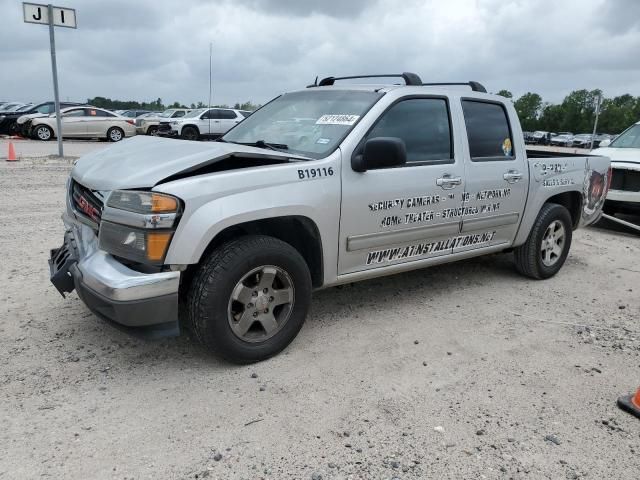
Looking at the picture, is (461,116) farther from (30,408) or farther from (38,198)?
(38,198)

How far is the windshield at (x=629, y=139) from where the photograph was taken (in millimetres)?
9072

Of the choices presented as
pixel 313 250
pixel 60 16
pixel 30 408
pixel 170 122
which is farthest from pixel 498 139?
pixel 170 122

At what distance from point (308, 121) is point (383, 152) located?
0.86m

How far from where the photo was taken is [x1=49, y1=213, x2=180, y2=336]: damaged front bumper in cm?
290

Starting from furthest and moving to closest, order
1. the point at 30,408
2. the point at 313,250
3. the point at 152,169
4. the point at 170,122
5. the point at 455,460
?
the point at 170,122, the point at 313,250, the point at 152,169, the point at 30,408, the point at 455,460

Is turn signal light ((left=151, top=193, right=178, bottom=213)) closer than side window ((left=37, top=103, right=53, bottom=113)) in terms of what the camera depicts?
Yes

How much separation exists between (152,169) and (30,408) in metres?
1.44

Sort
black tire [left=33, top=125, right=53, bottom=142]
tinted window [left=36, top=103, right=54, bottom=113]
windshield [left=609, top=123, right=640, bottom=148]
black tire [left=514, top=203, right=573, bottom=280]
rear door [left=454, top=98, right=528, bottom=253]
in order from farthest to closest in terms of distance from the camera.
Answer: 1. tinted window [left=36, top=103, right=54, bottom=113]
2. black tire [left=33, top=125, right=53, bottom=142]
3. windshield [left=609, top=123, right=640, bottom=148]
4. black tire [left=514, top=203, right=573, bottom=280]
5. rear door [left=454, top=98, right=528, bottom=253]

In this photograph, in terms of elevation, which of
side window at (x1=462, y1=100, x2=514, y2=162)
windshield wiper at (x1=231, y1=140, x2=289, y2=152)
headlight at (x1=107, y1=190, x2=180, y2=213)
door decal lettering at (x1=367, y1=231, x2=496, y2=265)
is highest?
side window at (x1=462, y1=100, x2=514, y2=162)

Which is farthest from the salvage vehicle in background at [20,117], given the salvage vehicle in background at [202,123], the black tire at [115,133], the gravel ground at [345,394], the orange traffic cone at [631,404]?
the orange traffic cone at [631,404]

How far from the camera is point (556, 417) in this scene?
117 inches

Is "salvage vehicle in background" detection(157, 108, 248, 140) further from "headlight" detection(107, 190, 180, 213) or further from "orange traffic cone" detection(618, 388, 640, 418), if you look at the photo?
"orange traffic cone" detection(618, 388, 640, 418)

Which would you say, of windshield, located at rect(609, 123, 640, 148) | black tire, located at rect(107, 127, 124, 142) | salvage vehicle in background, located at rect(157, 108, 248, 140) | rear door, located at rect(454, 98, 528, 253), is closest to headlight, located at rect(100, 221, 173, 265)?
rear door, located at rect(454, 98, 528, 253)

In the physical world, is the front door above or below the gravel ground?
above
